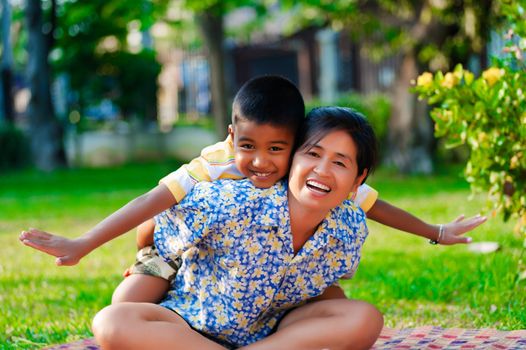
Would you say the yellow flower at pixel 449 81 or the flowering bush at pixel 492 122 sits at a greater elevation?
the yellow flower at pixel 449 81

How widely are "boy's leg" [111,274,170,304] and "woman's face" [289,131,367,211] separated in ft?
2.16

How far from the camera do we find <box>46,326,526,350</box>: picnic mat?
3488 mm

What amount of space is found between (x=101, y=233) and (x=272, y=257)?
1.90 ft

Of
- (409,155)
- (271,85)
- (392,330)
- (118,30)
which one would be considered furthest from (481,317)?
(118,30)

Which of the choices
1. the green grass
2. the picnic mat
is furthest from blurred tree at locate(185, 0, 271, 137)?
the picnic mat

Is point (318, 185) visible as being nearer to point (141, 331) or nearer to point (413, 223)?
point (413, 223)

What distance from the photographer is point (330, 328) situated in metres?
3.16

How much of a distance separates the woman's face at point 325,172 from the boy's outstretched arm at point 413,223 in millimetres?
355

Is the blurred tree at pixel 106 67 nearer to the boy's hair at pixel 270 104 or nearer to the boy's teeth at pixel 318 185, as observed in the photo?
the boy's hair at pixel 270 104

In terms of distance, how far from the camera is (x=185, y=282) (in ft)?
10.8

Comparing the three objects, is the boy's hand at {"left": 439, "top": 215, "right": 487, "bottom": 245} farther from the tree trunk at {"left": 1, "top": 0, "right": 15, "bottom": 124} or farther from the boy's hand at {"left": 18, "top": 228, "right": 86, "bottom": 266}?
the tree trunk at {"left": 1, "top": 0, "right": 15, "bottom": 124}

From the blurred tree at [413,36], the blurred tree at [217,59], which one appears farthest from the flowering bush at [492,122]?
the blurred tree at [217,59]

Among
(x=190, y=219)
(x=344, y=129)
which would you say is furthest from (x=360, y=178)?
(x=190, y=219)

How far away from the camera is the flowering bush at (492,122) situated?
4293 millimetres
